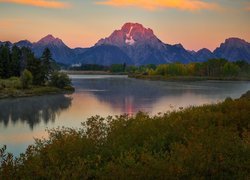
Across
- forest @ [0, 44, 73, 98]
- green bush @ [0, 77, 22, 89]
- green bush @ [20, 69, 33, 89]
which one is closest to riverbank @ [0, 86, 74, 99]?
forest @ [0, 44, 73, 98]

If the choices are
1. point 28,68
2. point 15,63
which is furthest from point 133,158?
point 15,63

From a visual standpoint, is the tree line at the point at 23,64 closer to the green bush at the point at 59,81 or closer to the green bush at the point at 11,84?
the green bush at the point at 59,81

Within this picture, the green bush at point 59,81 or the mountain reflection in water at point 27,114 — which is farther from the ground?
the green bush at point 59,81

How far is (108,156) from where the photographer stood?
44.6 feet

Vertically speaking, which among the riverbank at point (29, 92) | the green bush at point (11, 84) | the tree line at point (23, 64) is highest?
the tree line at point (23, 64)

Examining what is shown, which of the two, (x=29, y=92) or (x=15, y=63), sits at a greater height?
(x=15, y=63)

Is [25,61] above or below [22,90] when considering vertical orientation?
above

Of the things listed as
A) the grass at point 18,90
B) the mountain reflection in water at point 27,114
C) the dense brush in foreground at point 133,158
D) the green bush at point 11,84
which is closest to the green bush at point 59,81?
the grass at point 18,90

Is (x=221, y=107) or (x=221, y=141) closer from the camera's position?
(x=221, y=141)

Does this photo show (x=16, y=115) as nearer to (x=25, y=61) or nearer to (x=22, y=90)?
(x=22, y=90)

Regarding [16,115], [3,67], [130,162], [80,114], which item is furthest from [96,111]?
[3,67]

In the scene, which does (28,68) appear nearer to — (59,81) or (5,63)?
(5,63)

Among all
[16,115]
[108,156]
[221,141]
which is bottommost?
[16,115]

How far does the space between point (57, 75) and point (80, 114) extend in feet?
192
